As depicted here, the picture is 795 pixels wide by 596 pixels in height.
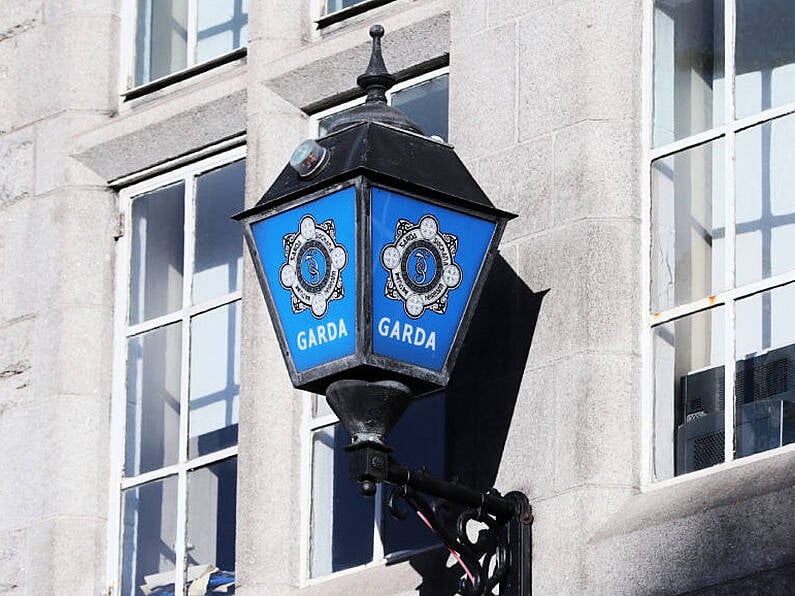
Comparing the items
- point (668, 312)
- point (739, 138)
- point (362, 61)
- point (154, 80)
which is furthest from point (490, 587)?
point (154, 80)

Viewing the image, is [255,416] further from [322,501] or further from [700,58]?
[700,58]

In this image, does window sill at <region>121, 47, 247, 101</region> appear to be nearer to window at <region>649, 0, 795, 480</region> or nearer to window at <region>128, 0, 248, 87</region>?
window at <region>128, 0, 248, 87</region>

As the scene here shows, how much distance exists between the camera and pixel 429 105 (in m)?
9.35

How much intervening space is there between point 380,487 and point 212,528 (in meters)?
0.82

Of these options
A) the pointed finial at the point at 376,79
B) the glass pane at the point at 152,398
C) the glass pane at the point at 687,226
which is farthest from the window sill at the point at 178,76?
the glass pane at the point at 687,226

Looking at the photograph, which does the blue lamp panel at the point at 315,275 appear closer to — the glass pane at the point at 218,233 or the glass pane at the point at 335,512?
the glass pane at the point at 335,512

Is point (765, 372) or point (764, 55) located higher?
point (764, 55)

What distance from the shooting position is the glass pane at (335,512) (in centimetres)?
903

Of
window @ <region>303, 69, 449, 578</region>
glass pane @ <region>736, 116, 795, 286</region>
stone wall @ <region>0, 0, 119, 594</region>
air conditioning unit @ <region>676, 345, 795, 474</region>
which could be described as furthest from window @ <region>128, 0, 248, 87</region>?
air conditioning unit @ <region>676, 345, 795, 474</region>

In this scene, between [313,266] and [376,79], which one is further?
[376,79]

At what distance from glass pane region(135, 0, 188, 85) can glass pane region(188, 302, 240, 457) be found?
1.07 metres

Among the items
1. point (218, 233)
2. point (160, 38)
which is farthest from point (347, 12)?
point (160, 38)

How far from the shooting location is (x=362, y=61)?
9516 mm

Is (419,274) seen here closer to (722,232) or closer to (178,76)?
(722,232)
